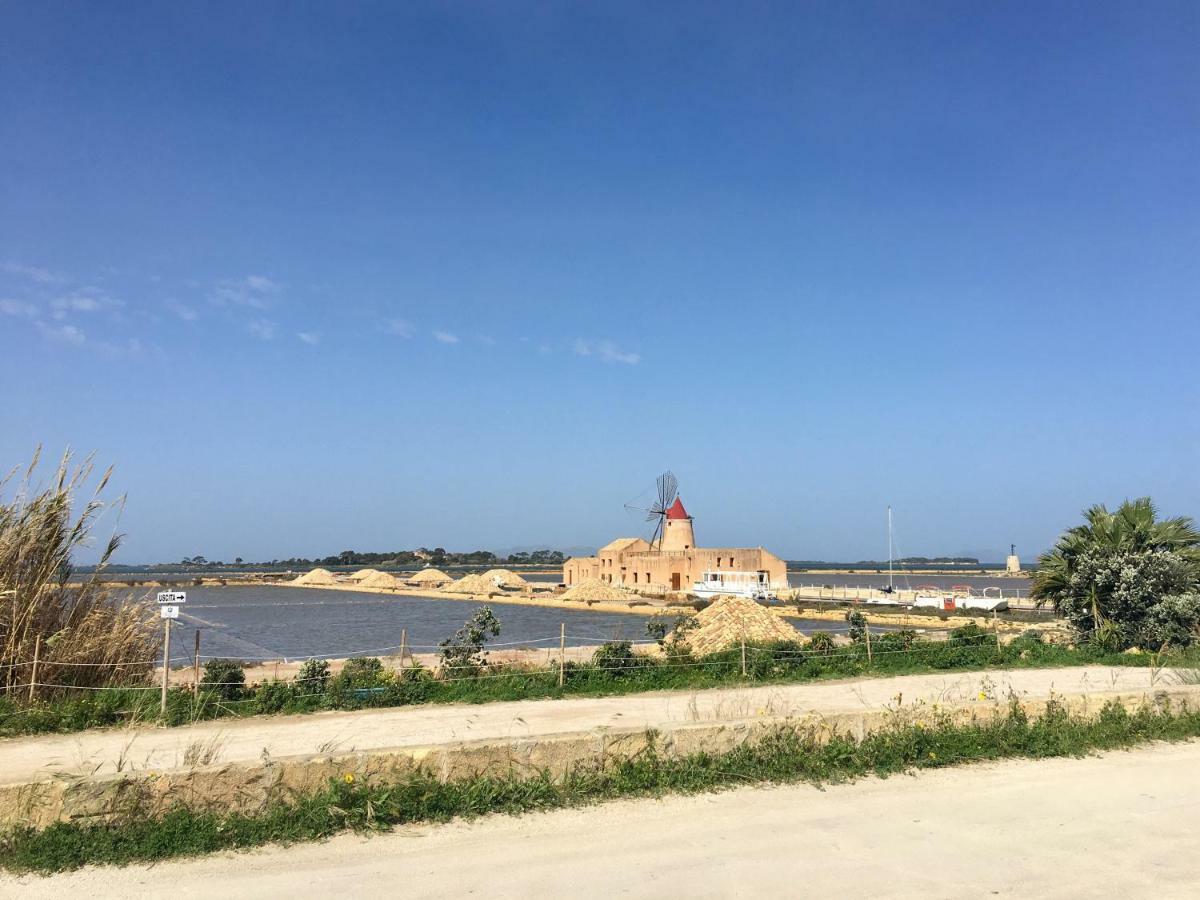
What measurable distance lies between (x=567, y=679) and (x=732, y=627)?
7.48 m

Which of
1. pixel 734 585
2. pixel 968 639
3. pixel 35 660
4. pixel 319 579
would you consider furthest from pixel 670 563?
pixel 35 660

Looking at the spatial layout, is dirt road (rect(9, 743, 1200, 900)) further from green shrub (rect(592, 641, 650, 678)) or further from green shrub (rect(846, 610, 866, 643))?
green shrub (rect(846, 610, 866, 643))

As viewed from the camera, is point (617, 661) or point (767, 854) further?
point (617, 661)

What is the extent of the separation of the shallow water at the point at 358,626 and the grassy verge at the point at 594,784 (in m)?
9.48

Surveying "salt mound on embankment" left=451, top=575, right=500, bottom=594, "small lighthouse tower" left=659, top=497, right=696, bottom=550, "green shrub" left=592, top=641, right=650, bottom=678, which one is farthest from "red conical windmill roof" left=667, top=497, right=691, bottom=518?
"green shrub" left=592, top=641, right=650, bottom=678

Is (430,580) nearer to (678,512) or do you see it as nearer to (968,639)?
(678,512)

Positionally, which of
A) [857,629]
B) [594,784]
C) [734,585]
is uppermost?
[857,629]

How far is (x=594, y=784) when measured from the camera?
213 inches

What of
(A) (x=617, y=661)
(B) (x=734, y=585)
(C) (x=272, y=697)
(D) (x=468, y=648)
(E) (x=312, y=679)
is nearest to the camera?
(C) (x=272, y=697)

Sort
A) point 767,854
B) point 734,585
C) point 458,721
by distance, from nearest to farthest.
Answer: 1. point 767,854
2. point 458,721
3. point 734,585

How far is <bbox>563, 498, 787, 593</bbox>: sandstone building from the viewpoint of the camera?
50281 mm

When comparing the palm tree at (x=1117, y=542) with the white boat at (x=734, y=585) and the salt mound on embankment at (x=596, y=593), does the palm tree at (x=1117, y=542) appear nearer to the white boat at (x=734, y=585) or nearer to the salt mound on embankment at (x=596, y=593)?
the white boat at (x=734, y=585)

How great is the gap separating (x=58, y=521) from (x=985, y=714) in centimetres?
956

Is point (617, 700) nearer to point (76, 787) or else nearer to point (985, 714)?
point (985, 714)
